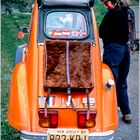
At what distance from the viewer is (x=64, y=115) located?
543cm

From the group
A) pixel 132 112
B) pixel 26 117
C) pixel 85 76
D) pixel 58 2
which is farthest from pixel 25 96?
pixel 132 112

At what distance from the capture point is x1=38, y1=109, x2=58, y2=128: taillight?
17.5 feet

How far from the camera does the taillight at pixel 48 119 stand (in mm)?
5336

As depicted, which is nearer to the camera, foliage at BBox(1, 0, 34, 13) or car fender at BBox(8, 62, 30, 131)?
car fender at BBox(8, 62, 30, 131)

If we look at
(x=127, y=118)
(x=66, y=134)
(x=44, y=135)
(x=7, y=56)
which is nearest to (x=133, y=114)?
(x=127, y=118)

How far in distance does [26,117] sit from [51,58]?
33.1 inches

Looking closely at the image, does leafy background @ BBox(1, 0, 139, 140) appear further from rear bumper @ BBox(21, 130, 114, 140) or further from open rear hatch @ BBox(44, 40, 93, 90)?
open rear hatch @ BBox(44, 40, 93, 90)

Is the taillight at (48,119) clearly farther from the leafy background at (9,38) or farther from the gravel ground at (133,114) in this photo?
the gravel ground at (133,114)

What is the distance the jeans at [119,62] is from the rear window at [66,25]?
58cm

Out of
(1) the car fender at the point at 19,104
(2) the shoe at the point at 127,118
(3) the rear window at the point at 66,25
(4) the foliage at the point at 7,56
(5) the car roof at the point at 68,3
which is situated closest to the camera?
(1) the car fender at the point at 19,104

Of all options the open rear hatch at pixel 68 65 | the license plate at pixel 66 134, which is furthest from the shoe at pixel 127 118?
the license plate at pixel 66 134

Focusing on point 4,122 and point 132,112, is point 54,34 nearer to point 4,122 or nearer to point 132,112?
point 4,122

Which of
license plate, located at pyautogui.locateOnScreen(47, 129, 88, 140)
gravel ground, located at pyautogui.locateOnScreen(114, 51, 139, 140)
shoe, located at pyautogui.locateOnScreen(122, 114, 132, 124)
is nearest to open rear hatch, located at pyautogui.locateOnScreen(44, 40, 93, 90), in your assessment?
license plate, located at pyautogui.locateOnScreen(47, 129, 88, 140)

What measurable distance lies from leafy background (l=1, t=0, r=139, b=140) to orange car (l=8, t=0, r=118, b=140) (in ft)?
3.07
